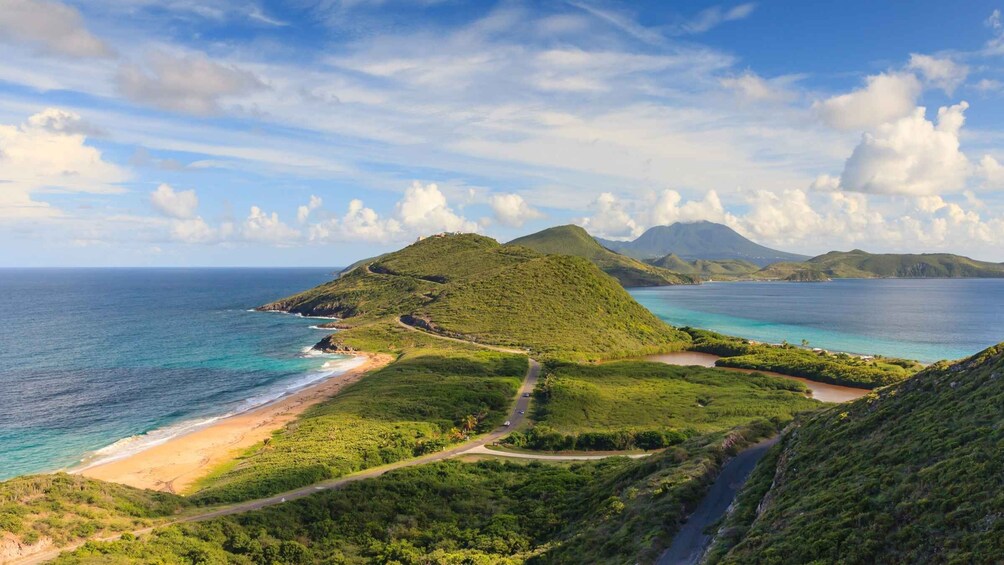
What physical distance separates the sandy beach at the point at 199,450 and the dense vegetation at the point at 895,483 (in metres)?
49.7

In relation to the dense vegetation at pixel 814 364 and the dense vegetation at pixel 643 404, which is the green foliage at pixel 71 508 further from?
the dense vegetation at pixel 814 364

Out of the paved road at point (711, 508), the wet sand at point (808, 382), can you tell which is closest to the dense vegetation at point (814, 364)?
the wet sand at point (808, 382)

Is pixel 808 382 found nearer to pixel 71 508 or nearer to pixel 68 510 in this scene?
pixel 71 508

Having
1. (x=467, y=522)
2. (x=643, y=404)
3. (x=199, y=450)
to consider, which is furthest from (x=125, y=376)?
(x=643, y=404)

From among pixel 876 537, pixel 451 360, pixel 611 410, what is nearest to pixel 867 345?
pixel 611 410

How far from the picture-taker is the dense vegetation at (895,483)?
17516mm

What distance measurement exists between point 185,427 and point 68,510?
4132 cm

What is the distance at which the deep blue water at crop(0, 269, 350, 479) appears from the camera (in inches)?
2554

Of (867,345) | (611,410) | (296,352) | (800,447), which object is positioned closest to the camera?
(800,447)

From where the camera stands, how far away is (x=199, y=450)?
198 ft

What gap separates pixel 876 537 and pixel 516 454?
38.1 m

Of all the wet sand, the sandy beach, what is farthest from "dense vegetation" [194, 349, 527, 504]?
the wet sand

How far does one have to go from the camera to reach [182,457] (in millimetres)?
58156

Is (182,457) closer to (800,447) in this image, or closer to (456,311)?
(800,447)
